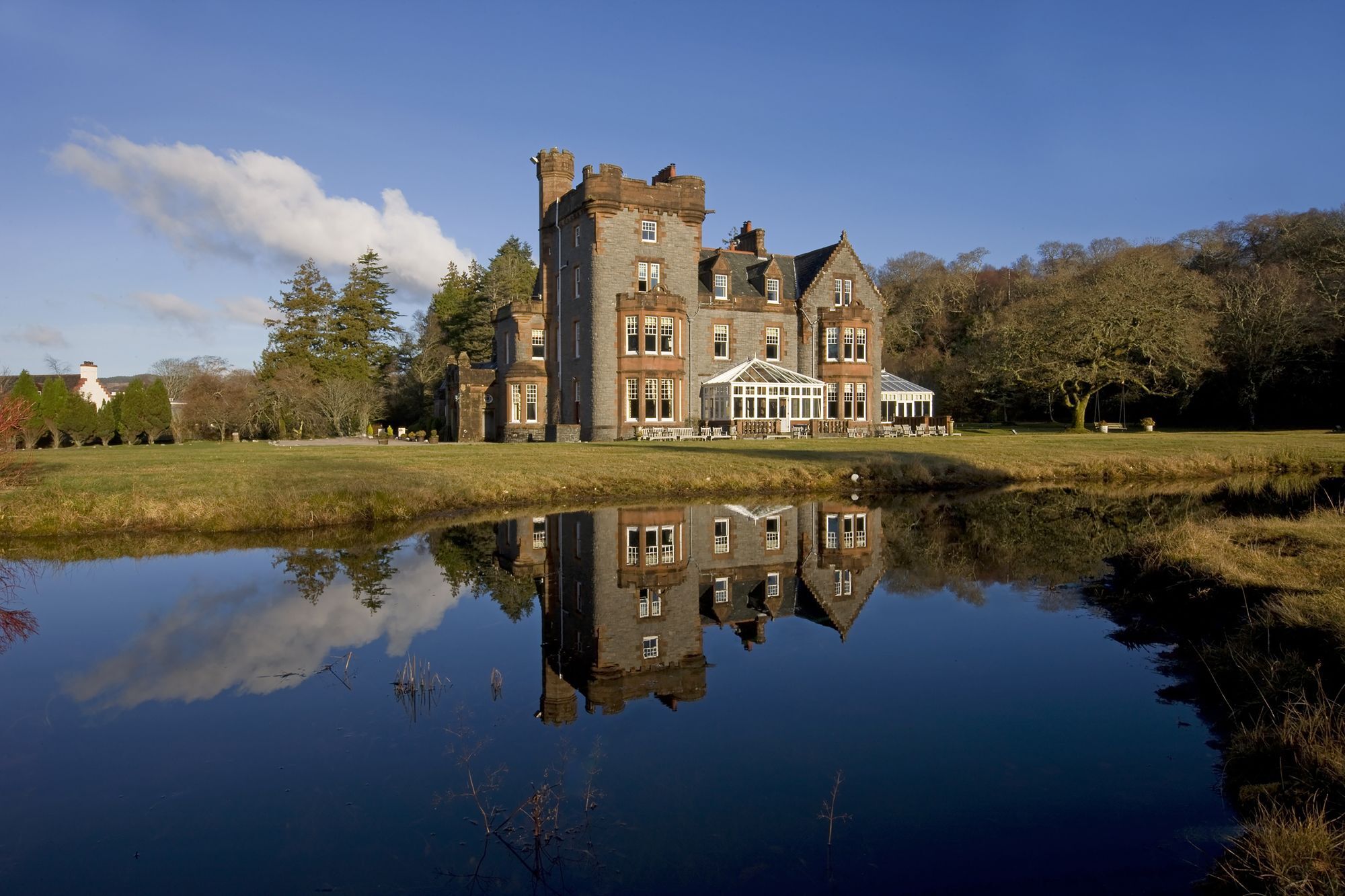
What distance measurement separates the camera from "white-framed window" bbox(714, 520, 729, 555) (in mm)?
13781

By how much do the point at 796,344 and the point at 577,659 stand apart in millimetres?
33814

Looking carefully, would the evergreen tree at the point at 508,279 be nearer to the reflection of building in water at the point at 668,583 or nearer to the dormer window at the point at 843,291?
the dormer window at the point at 843,291

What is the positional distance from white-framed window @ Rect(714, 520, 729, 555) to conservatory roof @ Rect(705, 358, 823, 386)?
2122 cm

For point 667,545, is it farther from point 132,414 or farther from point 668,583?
point 132,414

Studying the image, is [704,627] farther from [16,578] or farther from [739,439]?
[739,439]

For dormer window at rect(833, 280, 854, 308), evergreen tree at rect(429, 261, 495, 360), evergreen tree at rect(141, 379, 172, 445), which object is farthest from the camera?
evergreen tree at rect(429, 261, 495, 360)

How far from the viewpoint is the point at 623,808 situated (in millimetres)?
5258

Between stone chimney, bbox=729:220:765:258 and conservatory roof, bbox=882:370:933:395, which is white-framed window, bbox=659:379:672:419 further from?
conservatory roof, bbox=882:370:933:395

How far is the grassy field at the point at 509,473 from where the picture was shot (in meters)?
15.8

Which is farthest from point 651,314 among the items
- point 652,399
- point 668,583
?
point 668,583

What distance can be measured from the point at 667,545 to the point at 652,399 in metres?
23.0

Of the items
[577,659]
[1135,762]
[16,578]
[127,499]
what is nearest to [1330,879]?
[1135,762]

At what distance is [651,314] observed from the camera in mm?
35781

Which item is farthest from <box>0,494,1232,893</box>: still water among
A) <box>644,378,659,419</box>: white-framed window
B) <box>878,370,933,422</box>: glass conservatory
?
<box>878,370,933,422</box>: glass conservatory
